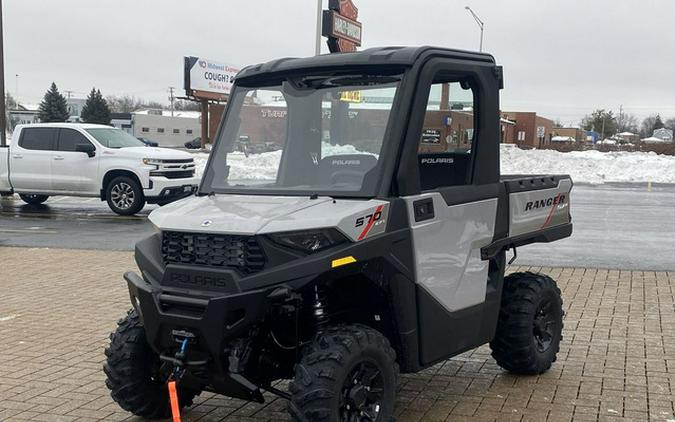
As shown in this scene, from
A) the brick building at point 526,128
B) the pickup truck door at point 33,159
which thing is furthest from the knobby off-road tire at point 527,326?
the brick building at point 526,128

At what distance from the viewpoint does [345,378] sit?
3688 mm

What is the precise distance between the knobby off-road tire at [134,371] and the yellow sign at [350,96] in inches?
72.9

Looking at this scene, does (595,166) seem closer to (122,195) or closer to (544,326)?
(122,195)

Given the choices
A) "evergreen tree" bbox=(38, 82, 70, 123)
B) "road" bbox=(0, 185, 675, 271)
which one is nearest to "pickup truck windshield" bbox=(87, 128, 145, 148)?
"road" bbox=(0, 185, 675, 271)

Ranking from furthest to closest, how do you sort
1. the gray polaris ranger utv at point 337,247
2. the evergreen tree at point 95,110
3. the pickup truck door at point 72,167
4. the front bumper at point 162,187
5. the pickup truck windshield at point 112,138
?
1. the evergreen tree at point 95,110
2. the pickup truck windshield at point 112,138
3. the pickup truck door at point 72,167
4. the front bumper at point 162,187
5. the gray polaris ranger utv at point 337,247

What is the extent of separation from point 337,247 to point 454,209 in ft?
3.44

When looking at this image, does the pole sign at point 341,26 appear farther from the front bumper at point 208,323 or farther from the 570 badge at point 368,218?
the front bumper at point 208,323

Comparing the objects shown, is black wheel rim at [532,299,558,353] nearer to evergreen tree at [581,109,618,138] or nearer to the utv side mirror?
the utv side mirror

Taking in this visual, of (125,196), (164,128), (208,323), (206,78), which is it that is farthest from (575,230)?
(164,128)

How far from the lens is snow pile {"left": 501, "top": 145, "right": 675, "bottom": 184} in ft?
95.9

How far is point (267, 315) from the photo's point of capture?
12.5 ft

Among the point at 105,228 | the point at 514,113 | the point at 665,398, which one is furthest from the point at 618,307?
the point at 514,113

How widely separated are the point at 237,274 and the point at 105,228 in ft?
37.9

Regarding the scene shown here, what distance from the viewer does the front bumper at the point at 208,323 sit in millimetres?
3578
